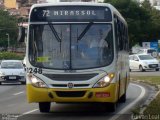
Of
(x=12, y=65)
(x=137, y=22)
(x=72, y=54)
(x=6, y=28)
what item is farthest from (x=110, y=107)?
(x=6, y=28)

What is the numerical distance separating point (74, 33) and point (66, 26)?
29cm

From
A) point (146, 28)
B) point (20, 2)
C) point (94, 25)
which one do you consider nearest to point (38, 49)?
point (94, 25)

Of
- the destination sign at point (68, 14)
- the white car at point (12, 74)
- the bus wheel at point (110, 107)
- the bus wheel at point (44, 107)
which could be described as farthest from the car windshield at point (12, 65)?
the destination sign at point (68, 14)

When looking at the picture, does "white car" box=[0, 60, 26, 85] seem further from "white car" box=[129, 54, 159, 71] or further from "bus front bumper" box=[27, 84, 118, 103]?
"white car" box=[129, 54, 159, 71]

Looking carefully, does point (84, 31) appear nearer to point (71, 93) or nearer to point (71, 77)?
point (71, 77)

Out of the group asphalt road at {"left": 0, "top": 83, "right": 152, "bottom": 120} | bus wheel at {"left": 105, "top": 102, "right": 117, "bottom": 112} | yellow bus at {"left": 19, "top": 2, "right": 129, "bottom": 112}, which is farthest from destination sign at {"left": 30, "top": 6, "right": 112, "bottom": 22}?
asphalt road at {"left": 0, "top": 83, "right": 152, "bottom": 120}

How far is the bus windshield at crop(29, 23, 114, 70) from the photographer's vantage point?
17.0 meters

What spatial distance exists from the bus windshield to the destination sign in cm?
16

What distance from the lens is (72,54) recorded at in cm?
1698

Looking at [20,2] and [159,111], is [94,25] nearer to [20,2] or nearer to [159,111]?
[159,111]

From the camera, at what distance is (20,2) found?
18838 cm

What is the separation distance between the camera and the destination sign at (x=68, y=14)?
56.7ft

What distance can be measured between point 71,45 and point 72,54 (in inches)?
9.6

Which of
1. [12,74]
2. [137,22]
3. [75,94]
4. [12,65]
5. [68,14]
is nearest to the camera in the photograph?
[75,94]
